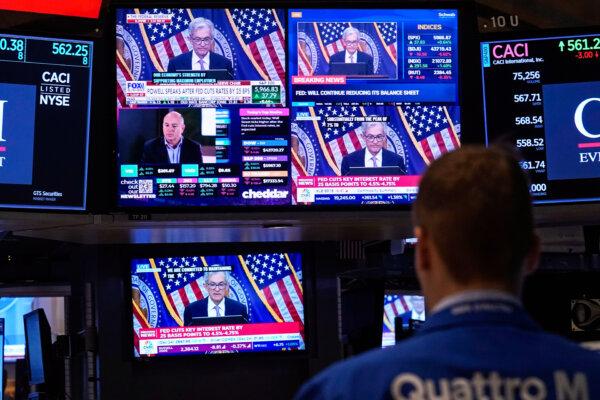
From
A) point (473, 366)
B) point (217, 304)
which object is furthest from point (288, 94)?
point (473, 366)

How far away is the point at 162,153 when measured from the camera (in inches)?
127

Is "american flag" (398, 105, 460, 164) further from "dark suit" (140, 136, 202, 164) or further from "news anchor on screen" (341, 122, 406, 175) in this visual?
"dark suit" (140, 136, 202, 164)

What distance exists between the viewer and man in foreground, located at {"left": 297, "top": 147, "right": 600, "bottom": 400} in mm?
1219

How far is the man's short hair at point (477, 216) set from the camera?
1.27 meters

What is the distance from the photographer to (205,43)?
3.28m

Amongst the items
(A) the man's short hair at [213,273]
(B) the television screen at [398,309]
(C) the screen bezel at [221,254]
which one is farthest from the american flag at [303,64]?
(B) the television screen at [398,309]

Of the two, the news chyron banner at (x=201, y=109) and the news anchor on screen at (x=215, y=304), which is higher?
the news chyron banner at (x=201, y=109)

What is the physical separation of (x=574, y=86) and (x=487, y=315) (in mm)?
2312

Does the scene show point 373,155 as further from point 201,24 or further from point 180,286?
point 180,286

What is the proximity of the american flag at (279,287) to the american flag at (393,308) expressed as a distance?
2.41 ft

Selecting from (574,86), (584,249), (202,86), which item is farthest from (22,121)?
(584,249)

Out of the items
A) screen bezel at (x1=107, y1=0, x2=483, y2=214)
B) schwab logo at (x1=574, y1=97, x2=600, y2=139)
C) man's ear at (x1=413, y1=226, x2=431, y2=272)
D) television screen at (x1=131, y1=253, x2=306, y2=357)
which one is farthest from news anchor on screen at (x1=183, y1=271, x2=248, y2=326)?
man's ear at (x1=413, y1=226, x2=431, y2=272)

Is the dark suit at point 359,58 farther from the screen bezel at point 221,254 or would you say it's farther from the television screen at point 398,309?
the television screen at point 398,309

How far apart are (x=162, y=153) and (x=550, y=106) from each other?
1.36 meters
